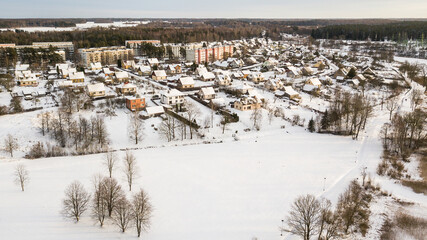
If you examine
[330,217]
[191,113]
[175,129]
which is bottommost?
[330,217]

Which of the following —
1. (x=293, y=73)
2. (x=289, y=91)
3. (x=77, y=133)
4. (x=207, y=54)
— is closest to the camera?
(x=77, y=133)

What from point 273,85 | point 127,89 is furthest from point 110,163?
point 273,85

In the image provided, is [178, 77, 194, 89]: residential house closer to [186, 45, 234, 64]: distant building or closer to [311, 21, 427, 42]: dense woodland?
[186, 45, 234, 64]: distant building

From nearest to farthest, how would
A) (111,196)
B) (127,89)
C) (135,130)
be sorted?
(111,196)
(135,130)
(127,89)

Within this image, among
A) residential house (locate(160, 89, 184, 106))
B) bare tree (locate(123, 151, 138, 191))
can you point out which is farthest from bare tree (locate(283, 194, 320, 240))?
residential house (locate(160, 89, 184, 106))

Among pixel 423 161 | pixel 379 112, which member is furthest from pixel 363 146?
pixel 379 112

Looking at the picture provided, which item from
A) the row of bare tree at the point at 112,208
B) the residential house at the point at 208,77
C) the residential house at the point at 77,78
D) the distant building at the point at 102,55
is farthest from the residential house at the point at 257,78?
the row of bare tree at the point at 112,208

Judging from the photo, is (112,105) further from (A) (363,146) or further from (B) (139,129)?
(A) (363,146)

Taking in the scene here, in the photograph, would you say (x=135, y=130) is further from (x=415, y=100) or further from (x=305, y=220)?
(x=415, y=100)
